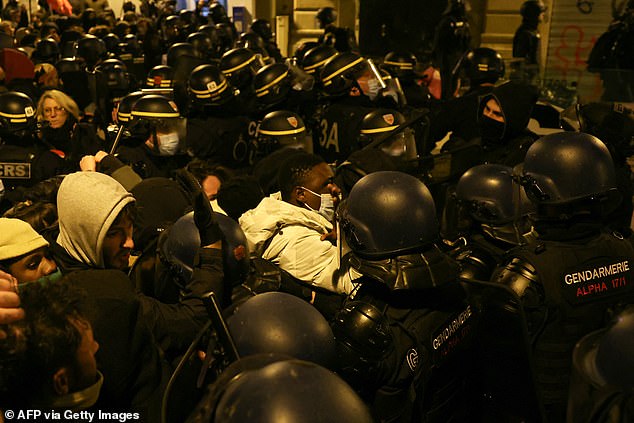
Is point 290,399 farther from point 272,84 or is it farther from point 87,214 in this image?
point 272,84

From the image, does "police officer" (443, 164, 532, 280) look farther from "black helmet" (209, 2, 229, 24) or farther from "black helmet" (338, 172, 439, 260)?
"black helmet" (209, 2, 229, 24)

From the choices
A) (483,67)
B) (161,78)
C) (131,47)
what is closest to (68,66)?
(161,78)

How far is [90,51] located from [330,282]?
913 cm

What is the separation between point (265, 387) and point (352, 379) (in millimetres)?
913

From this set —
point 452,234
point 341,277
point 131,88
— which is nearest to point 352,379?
point 341,277

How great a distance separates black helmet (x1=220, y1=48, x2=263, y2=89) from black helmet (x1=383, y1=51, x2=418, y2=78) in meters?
1.58

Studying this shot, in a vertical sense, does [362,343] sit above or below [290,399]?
below

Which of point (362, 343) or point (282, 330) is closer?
point (282, 330)

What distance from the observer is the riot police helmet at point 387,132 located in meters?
5.26

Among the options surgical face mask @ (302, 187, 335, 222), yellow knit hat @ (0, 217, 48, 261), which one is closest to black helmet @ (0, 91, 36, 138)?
surgical face mask @ (302, 187, 335, 222)

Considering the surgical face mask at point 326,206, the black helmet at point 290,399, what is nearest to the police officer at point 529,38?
the surgical face mask at point 326,206

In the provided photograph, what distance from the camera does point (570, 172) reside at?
2943 millimetres

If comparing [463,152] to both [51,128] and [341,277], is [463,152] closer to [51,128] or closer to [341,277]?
[341,277]

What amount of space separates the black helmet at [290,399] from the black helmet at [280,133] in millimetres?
4364
